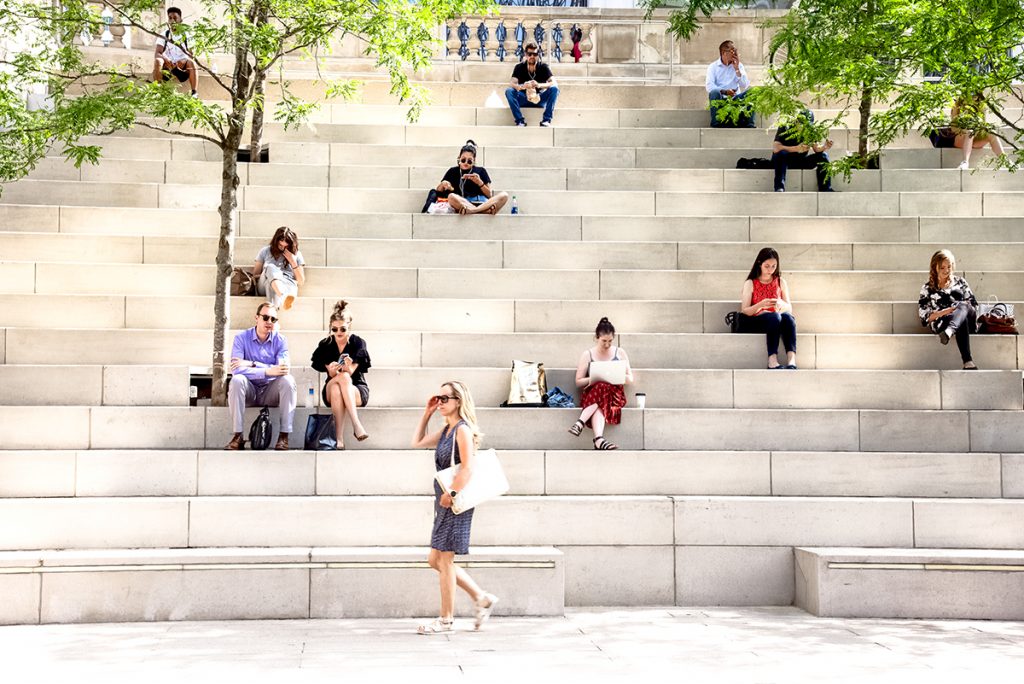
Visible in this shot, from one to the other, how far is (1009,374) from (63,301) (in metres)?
10.3

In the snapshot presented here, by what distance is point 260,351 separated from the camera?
41.5 ft

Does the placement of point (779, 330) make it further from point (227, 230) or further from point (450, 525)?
point (227, 230)

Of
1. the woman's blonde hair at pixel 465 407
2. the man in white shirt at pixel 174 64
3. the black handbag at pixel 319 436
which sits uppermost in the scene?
the man in white shirt at pixel 174 64

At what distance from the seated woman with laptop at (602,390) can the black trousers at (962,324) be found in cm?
372

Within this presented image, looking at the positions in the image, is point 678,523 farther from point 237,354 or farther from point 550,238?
point 550,238

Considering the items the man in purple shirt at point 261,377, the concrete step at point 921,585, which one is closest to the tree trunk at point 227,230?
the man in purple shirt at point 261,377

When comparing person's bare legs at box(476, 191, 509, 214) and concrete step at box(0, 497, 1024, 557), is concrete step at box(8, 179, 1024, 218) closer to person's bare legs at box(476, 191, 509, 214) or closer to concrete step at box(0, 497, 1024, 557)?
person's bare legs at box(476, 191, 509, 214)

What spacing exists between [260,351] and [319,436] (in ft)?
3.39

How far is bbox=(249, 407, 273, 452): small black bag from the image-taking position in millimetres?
12336

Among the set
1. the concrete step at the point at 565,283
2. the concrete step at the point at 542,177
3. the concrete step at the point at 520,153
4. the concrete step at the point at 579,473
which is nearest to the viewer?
the concrete step at the point at 579,473

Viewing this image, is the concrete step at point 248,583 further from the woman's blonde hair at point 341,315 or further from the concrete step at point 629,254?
the concrete step at point 629,254

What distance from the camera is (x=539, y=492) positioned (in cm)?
1245

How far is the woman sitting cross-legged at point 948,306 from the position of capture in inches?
554

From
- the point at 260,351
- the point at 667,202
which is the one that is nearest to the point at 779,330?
the point at 667,202
